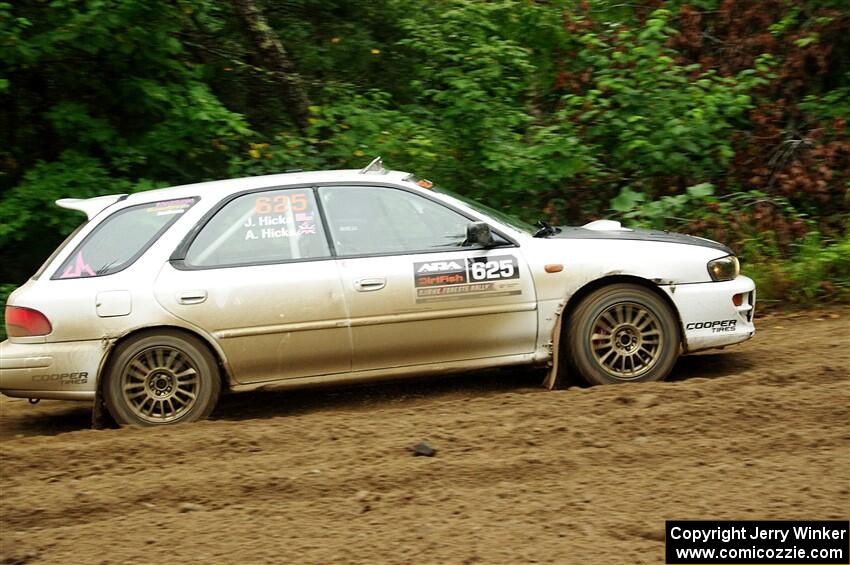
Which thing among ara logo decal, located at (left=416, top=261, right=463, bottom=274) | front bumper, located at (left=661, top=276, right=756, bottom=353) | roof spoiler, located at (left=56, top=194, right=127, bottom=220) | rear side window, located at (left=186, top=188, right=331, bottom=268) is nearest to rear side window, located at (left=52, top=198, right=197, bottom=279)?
roof spoiler, located at (left=56, top=194, right=127, bottom=220)

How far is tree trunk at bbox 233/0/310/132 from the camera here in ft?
39.3

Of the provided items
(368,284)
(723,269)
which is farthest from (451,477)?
(723,269)

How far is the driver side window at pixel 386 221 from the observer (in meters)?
6.87

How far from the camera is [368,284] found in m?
6.73

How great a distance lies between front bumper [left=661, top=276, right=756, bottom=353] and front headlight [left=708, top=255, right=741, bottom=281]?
0.05 metres

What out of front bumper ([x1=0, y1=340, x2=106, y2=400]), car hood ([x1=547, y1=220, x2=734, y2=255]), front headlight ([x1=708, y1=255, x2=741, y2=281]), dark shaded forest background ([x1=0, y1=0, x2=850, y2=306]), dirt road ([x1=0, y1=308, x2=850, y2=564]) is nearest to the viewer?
dirt road ([x1=0, y1=308, x2=850, y2=564])

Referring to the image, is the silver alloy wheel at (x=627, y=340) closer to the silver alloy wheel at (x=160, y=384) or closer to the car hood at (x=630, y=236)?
the car hood at (x=630, y=236)

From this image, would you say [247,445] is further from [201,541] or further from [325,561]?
[325,561]

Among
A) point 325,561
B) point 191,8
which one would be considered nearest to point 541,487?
point 325,561

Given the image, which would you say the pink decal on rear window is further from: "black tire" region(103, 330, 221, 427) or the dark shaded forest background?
the dark shaded forest background

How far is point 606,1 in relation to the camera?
1275cm

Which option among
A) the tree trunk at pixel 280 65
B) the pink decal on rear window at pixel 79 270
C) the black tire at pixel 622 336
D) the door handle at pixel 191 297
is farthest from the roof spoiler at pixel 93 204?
the tree trunk at pixel 280 65

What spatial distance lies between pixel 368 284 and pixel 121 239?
1676mm

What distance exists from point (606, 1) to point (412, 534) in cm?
957
